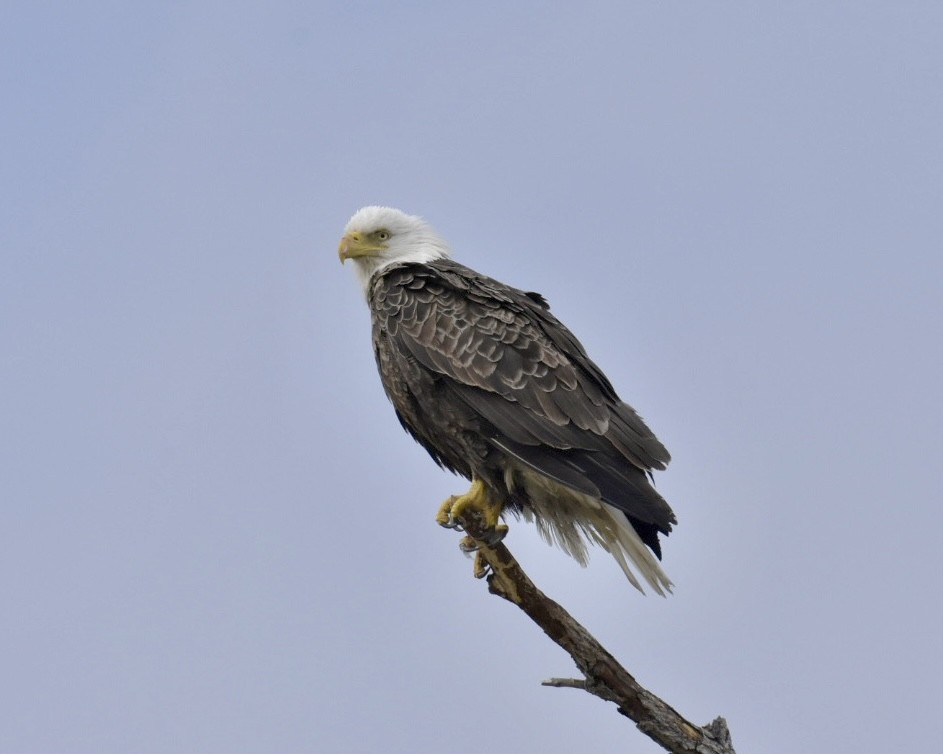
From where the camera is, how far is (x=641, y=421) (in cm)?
768

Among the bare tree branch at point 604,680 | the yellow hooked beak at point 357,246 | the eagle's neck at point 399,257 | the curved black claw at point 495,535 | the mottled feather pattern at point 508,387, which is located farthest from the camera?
the yellow hooked beak at point 357,246

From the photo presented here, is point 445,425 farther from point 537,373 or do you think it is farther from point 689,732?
point 689,732

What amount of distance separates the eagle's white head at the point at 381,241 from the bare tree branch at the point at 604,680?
2.66 m

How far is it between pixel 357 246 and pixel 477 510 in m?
2.30

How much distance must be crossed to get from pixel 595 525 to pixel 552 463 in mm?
686

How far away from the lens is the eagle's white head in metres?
8.82

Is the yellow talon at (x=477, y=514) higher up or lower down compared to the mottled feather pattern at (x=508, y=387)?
lower down

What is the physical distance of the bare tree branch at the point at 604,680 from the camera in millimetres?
6637

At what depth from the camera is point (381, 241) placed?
8.92 m


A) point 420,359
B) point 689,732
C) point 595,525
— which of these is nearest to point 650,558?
point 595,525

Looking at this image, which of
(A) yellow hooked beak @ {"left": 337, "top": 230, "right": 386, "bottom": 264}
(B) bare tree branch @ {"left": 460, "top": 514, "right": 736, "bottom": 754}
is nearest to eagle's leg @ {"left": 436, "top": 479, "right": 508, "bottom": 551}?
(B) bare tree branch @ {"left": 460, "top": 514, "right": 736, "bottom": 754}

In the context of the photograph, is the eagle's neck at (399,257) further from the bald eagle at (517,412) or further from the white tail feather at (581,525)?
the white tail feather at (581,525)

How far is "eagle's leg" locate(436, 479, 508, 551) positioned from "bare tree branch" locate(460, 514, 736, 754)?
0.31m

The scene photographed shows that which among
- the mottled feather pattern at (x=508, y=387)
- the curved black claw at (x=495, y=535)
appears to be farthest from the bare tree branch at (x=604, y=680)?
the mottled feather pattern at (x=508, y=387)
